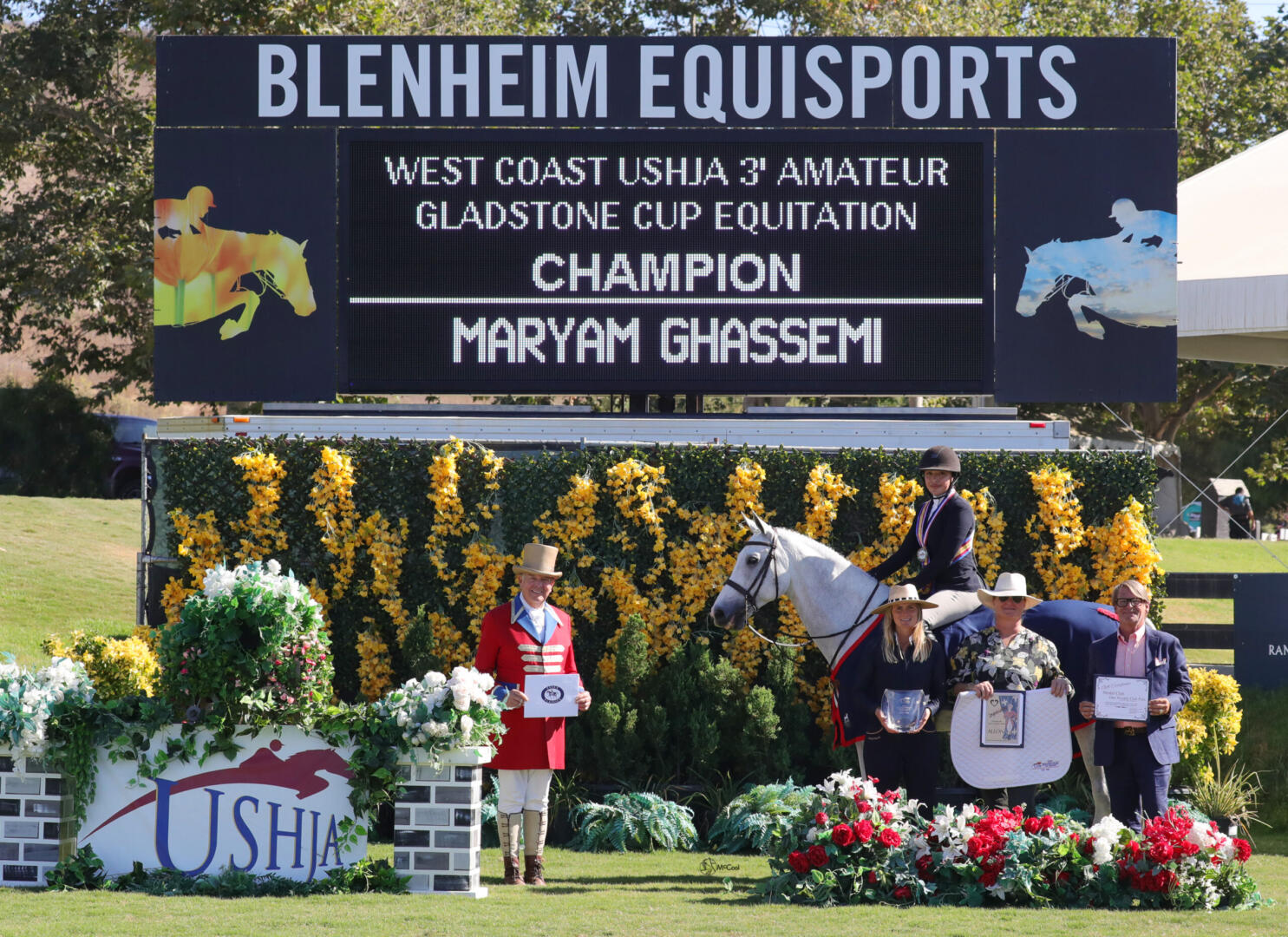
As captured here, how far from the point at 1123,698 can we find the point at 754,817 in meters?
2.61

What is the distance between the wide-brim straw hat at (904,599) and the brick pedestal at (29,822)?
4622mm

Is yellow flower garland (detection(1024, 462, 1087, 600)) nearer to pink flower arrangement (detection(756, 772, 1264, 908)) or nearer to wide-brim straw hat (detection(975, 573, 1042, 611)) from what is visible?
wide-brim straw hat (detection(975, 573, 1042, 611))

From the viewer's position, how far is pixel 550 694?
841cm

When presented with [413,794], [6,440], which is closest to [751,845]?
[413,794]

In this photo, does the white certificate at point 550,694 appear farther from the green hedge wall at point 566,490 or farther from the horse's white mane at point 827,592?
the green hedge wall at point 566,490

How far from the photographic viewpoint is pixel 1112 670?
333 inches

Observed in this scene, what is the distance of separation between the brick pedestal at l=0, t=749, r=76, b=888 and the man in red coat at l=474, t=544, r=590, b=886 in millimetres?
2330

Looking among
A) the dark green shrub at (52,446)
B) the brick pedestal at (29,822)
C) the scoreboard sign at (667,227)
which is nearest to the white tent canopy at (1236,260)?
the scoreboard sign at (667,227)

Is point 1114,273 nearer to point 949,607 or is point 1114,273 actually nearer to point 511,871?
point 949,607

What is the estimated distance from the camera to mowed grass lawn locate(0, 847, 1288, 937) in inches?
265

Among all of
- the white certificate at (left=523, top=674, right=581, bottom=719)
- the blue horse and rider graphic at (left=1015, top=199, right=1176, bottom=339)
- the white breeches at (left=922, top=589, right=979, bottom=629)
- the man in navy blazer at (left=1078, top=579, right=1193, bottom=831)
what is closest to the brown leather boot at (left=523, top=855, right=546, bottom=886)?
the white certificate at (left=523, top=674, right=581, bottom=719)

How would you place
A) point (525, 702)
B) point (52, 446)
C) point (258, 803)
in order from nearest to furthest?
point (258, 803), point (525, 702), point (52, 446)

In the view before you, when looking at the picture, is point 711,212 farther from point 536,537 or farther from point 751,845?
point 751,845

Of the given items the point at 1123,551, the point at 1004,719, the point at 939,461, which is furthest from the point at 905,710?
the point at 1123,551
